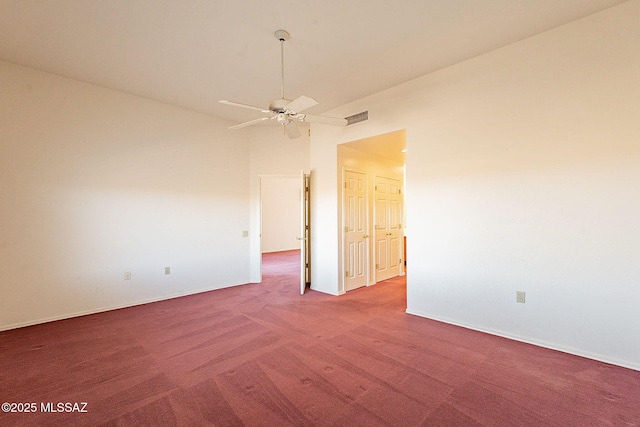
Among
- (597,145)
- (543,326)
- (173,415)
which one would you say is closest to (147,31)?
(173,415)

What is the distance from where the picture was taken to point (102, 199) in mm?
3881

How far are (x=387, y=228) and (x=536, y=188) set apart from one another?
310 cm

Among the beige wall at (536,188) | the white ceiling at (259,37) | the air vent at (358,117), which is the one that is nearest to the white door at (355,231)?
the air vent at (358,117)

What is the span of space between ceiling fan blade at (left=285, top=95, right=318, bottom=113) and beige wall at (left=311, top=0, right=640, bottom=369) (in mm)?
1806

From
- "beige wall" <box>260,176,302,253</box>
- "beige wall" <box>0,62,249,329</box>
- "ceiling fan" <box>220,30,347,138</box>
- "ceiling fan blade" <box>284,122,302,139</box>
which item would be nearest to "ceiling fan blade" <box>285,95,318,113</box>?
"ceiling fan" <box>220,30,347,138</box>

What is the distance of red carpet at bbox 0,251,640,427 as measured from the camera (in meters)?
1.81

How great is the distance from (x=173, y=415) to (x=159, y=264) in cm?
313

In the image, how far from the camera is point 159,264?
174 inches

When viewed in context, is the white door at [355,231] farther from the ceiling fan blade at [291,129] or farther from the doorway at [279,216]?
the doorway at [279,216]

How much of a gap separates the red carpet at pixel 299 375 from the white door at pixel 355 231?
141cm

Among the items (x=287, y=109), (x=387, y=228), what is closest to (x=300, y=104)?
(x=287, y=109)

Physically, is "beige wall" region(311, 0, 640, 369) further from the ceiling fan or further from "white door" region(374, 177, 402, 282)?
"white door" region(374, 177, 402, 282)

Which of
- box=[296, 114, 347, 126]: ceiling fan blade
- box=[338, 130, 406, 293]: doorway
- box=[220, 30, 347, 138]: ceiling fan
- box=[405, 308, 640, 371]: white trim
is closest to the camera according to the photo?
box=[405, 308, 640, 371]: white trim

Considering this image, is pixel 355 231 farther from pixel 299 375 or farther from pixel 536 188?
pixel 299 375
